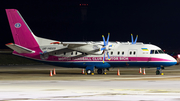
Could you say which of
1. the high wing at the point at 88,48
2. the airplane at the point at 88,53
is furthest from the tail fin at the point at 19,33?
the high wing at the point at 88,48

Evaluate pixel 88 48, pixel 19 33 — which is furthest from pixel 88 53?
pixel 19 33

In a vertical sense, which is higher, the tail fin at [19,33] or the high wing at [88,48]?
the tail fin at [19,33]

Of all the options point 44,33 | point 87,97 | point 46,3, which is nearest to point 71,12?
point 46,3

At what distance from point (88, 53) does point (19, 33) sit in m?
8.95

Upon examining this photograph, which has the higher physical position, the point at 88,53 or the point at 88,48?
the point at 88,48

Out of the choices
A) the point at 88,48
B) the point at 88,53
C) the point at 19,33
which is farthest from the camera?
the point at 19,33

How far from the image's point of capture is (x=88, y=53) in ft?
131

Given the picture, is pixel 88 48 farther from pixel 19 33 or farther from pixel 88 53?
pixel 19 33

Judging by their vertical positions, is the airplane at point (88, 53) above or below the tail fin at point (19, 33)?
below

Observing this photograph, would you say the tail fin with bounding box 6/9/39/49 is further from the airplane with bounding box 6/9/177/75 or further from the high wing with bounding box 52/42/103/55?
the high wing with bounding box 52/42/103/55

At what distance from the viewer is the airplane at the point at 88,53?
129ft

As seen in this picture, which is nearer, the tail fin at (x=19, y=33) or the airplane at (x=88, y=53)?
the airplane at (x=88, y=53)

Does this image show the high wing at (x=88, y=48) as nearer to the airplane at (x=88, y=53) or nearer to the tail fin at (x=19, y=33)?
the airplane at (x=88, y=53)

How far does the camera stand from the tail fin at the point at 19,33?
1609 inches
